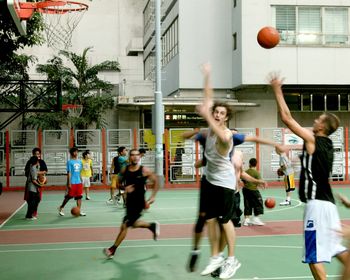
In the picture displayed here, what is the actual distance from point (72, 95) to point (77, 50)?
14.3 metres

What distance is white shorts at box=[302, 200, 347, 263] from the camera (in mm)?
5973

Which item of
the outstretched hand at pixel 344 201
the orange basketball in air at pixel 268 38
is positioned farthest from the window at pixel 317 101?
the outstretched hand at pixel 344 201

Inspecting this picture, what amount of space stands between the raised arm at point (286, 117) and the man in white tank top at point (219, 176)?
0.93 m

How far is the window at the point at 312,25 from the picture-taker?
27922 millimetres

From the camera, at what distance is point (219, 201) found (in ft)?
24.1

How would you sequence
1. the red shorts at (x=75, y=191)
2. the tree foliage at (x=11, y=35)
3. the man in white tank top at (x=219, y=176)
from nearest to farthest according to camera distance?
the man in white tank top at (x=219, y=176)
the red shorts at (x=75, y=191)
the tree foliage at (x=11, y=35)

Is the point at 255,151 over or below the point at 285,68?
below

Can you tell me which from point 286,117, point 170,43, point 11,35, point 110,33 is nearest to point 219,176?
point 286,117

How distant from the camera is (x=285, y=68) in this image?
27.8 metres

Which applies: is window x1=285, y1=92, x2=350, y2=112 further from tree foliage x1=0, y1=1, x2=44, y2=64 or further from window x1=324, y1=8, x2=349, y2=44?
tree foliage x1=0, y1=1, x2=44, y2=64

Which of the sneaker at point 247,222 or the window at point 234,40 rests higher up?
the window at point 234,40

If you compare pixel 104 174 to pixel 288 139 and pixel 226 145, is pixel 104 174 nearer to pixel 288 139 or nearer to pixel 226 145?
pixel 288 139

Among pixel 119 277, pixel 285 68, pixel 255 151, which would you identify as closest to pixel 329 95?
pixel 285 68

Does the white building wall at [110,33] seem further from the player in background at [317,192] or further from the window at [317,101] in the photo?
the player in background at [317,192]
